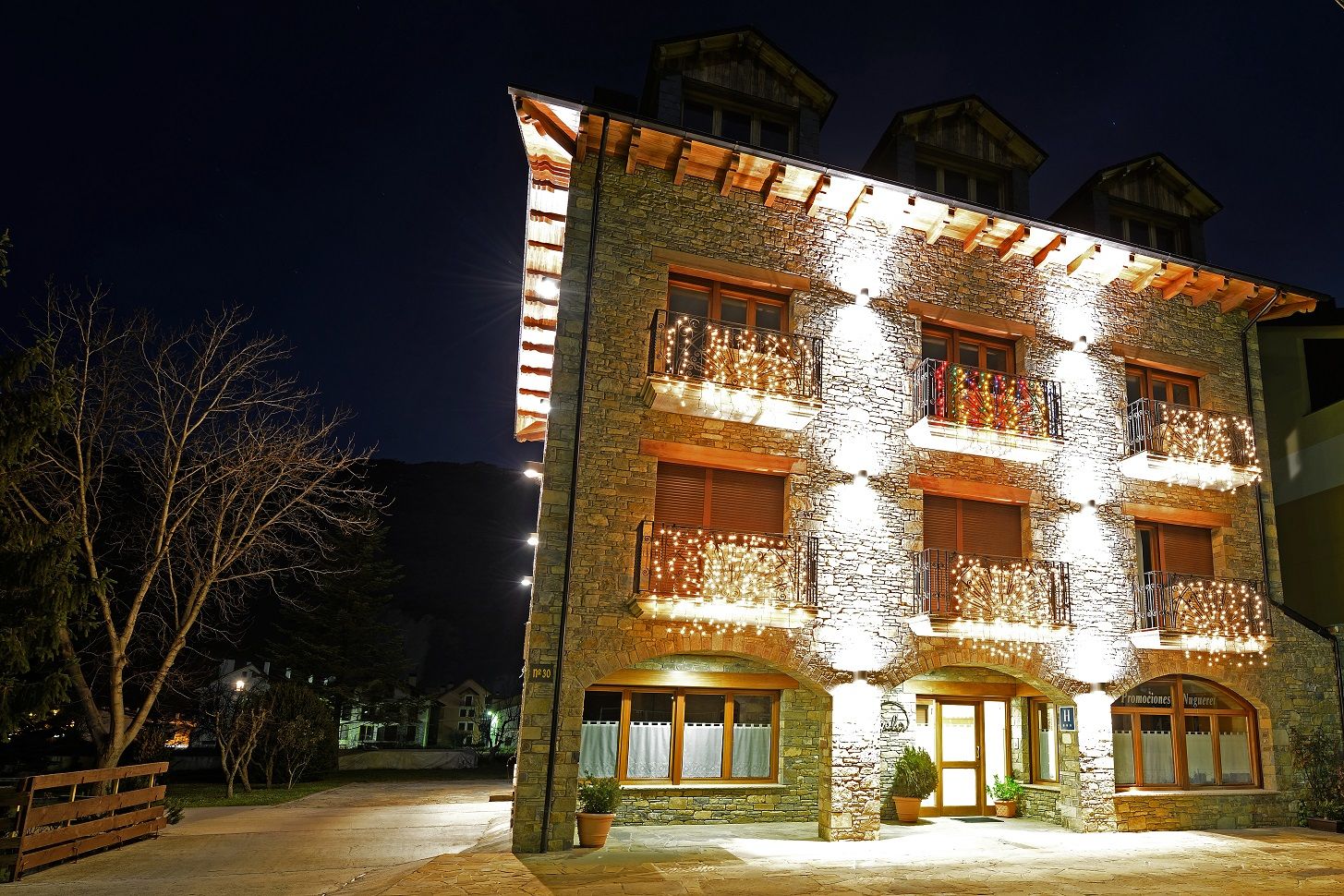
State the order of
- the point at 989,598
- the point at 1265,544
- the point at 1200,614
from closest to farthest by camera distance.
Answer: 1. the point at 989,598
2. the point at 1200,614
3. the point at 1265,544

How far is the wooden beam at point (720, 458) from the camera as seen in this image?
10328 millimetres

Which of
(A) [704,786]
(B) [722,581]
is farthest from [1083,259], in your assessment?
(A) [704,786]

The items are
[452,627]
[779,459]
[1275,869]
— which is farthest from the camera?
[452,627]

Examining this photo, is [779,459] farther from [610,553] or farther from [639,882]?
[639,882]

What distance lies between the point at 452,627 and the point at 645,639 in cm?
5488

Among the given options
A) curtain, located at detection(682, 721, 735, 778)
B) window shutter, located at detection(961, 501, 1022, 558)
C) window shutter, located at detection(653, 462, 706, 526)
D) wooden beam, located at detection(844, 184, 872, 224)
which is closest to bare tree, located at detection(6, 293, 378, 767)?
window shutter, located at detection(653, 462, 706, 526)

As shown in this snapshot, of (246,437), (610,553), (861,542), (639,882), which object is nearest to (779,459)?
(861,542)

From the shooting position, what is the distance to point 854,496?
35.7 feet

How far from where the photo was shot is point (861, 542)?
423 inches

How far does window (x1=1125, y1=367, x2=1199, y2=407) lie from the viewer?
43.2 feet

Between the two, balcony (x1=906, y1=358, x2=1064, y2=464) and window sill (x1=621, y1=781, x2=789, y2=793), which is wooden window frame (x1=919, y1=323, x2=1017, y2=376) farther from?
window sill (x1=621, y1=781, x2=789, y2=793)

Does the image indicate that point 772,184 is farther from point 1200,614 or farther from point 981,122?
point 1200,614

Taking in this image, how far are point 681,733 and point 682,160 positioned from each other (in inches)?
299

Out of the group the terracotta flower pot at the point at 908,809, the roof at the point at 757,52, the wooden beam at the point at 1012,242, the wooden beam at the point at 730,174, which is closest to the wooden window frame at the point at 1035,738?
the terracotta flower pot at the point at 908,809
